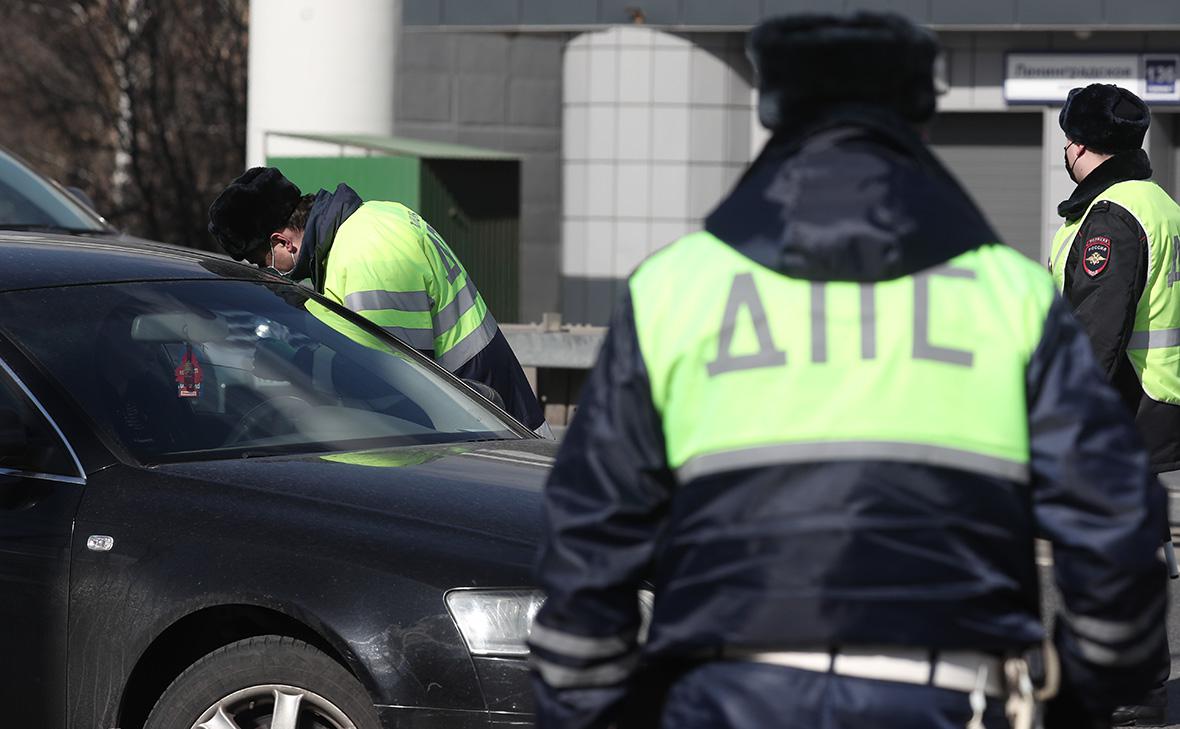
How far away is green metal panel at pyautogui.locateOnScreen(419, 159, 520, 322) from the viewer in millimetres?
15258

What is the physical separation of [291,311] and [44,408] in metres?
0.96

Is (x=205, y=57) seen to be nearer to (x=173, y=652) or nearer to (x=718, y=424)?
(x=173, y=652)

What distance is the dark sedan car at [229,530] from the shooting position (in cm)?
383

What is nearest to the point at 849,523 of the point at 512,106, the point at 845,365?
the point at 845,365

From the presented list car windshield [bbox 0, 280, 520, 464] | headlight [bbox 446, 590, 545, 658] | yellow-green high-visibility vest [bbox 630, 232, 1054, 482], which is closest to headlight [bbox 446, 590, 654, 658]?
headlight [bbox 446, 590, 545, 658]

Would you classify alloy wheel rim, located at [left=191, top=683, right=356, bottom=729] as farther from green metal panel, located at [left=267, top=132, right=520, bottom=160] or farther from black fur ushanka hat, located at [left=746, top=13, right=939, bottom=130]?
green metal panel, located at [left=267, top=132, right=520, bottom=160]

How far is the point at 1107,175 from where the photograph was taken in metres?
5.54

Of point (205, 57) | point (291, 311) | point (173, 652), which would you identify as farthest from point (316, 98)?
point (173, 652)

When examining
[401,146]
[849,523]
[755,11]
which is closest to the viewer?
[849,523]

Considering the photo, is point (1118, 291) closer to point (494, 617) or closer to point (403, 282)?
point (403, 282)

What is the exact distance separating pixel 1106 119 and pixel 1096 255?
15.4 inches

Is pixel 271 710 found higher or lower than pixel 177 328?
lower

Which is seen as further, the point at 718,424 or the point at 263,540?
the point at 263,540

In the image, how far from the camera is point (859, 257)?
90.9 inches
